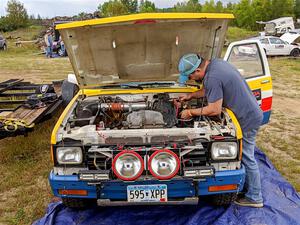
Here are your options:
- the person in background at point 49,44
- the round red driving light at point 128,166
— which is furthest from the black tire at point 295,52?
the round red driving light at point 128,166

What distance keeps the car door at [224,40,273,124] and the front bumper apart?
89.9 inches

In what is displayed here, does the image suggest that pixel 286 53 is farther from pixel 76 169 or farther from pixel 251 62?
pixel 76 169

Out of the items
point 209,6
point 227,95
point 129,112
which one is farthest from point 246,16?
point 227,95

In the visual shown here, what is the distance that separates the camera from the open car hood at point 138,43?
3730mm

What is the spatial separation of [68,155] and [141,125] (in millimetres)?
827


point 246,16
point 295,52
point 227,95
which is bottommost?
point 295,52

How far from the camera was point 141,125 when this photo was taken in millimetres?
3502

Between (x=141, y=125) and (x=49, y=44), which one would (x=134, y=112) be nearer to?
(x=141, y=125)

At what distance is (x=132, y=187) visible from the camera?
3051mm

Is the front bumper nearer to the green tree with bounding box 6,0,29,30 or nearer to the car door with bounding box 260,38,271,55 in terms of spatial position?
the car door with bounding box 260,38,271,55

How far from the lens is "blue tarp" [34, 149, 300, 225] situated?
347 centimetres

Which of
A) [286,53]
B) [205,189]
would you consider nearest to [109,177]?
[205,189]

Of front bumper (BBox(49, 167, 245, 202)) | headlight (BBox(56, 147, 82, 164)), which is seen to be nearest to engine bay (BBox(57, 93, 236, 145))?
headlight (BBox(56, 147, 82, 164))

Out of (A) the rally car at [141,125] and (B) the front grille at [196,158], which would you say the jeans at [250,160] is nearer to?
(A) the rally car at [141,125]
